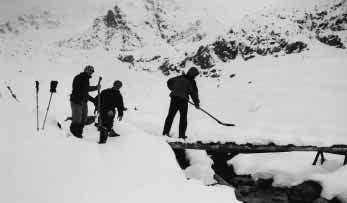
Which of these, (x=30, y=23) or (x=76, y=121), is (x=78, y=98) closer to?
(x=76, y=121)

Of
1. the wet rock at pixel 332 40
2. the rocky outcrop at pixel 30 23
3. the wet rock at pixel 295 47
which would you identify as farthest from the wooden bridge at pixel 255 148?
the rocky outcrop at pixel 30 23

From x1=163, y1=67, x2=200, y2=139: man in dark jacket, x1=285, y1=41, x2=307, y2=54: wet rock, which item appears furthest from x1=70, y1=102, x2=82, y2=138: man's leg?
x1=285, y1=41, x2=307, y2=54: wet rock

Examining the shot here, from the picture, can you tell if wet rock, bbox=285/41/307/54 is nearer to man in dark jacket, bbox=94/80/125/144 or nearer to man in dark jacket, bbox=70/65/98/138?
man in dark jacket, bbox=94/80/125/144

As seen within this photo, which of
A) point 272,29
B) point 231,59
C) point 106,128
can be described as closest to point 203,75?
point 231,59

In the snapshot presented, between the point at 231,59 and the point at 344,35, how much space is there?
7398 mm

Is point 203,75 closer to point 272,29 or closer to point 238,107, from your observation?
point 272,29

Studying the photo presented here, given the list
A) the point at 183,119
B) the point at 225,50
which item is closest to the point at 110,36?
the point at 225,50

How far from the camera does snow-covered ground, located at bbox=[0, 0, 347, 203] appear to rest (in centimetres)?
486

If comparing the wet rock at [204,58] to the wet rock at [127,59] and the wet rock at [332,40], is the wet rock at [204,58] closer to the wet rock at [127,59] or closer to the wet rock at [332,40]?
the wet rock at [332,40]

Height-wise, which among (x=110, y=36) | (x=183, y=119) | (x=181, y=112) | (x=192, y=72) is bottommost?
(x=183, y=119)

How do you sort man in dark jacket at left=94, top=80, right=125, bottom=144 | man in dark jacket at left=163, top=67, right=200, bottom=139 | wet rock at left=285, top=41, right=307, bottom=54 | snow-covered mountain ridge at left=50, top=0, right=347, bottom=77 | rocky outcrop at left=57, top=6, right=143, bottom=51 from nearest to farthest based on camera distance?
man in dark jacket at left=94, top=80, right=125, bottom=144 < man in dark jacket at left=163, top=67, right=200, bottom=139 < wet rock at left=285, top=41, right=307, bottom=54 < snow-covered mountain ridge at left=50, top=0, right=347, bottom=77 < rocky outcrop at left=57, top=6, right=143, bottom=51

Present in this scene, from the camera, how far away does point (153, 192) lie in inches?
201

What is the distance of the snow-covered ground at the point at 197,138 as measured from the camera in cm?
486

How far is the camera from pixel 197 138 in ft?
29.9
